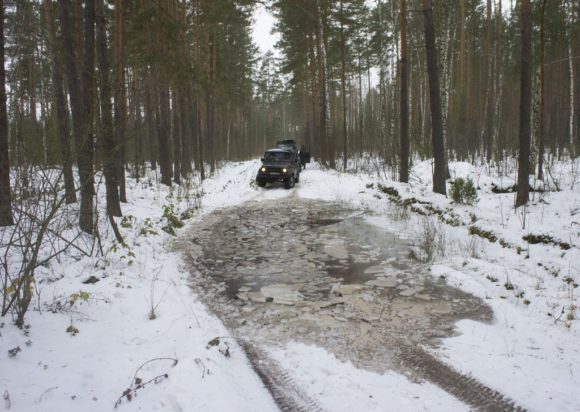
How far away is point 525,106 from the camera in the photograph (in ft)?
32.0

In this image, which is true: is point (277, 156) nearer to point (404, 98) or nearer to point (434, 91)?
point (404, 98)

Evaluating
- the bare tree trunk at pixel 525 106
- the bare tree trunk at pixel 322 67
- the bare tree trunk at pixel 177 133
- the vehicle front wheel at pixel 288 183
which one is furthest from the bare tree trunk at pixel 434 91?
the bare tree trunk at pixel 177 133

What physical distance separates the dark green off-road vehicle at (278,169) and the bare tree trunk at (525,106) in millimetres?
9897

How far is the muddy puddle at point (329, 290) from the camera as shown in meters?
4.20

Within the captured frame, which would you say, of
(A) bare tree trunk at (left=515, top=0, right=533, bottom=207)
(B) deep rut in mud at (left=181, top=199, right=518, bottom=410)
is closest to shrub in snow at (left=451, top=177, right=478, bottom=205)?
(A) bare tree trunk at (left=515, top=0, right=533, bottom=207)

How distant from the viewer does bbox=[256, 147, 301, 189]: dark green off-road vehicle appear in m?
17.6

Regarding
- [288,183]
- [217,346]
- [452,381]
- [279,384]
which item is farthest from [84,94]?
[288,183]

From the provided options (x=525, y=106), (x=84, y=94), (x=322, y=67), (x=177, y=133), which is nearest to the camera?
(x=84, y=94)

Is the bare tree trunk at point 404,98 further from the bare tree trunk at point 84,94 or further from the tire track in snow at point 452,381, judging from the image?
the tire track in snow at point 452,381

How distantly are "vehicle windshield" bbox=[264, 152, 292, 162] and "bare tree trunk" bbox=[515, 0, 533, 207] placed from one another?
10733mm

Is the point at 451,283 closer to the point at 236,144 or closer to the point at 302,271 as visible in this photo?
the point at 302,271

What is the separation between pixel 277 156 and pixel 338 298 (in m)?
14.1

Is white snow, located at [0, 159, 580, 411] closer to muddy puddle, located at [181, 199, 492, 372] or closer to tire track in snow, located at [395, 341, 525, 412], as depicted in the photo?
tire track in snow, located at [395, 341, 525, 412]

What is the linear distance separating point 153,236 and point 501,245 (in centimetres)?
717
